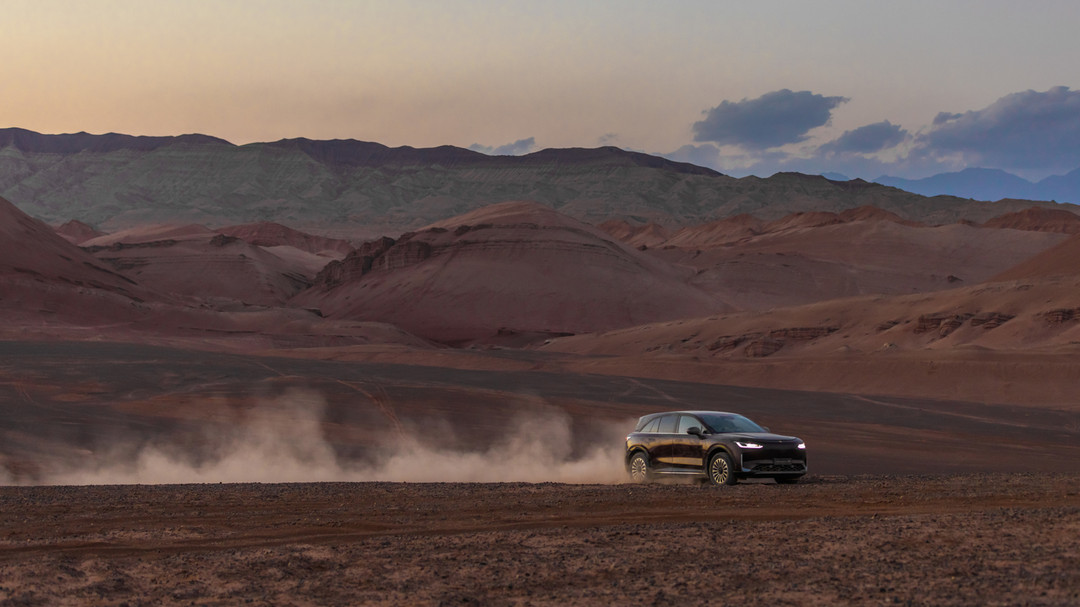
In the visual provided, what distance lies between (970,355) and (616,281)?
55228mm

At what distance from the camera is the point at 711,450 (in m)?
16.4

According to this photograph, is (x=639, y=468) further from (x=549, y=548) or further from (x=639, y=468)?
(x=549, y=548)

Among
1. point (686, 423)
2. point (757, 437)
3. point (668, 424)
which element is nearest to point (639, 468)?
point (668, 424)

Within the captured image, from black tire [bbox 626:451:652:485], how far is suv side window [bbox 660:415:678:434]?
539mm

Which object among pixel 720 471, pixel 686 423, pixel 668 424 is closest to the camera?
pixel 720 471

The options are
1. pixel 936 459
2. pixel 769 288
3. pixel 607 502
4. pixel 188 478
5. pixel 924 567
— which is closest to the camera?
pixel 924 567

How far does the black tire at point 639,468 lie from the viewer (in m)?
17.3

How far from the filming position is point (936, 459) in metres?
23.7

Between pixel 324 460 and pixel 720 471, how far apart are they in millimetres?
10460

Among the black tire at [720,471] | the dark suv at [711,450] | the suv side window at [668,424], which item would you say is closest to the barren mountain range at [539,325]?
the dark suv at [711,450]

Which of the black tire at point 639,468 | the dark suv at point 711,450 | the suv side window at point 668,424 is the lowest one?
the black tire at point 639,468

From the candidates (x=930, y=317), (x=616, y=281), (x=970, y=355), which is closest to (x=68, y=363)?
(x=970, y=355)

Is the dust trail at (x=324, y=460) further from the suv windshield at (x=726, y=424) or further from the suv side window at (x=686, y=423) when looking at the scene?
the suv windshield at (x=726, y=424)

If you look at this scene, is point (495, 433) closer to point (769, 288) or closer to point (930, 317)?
point (930, 317)
